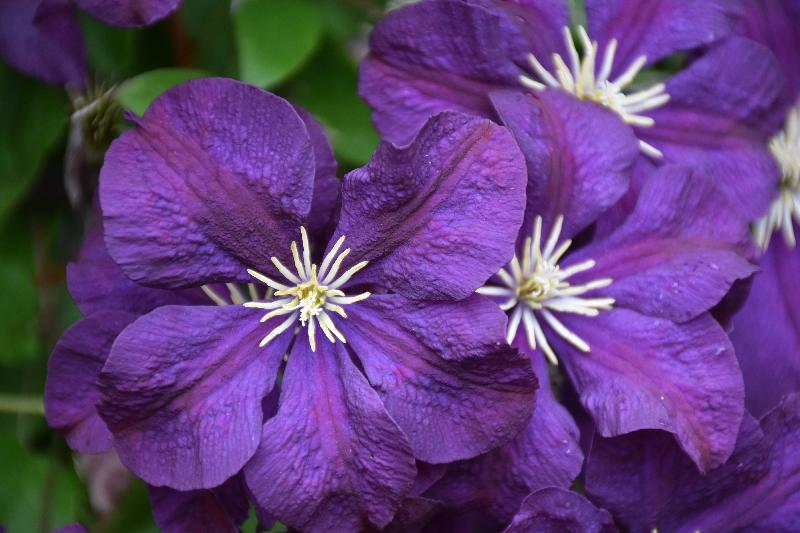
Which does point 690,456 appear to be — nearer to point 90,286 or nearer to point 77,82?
point 90,286

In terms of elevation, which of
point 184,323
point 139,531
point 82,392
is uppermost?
point 184,323

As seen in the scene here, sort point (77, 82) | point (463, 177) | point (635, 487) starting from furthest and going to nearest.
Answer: point (77, 82) → point (635, 487) → point (463, 177)

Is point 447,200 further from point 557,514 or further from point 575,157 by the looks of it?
point 557,514

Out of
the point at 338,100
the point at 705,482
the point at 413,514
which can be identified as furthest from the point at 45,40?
the point at 705,482

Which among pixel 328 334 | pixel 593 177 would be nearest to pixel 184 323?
pixel 328 334

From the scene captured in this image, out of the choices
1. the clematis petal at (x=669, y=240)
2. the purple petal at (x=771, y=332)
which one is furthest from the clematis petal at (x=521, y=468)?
the purple petal at (x=771, y=332)

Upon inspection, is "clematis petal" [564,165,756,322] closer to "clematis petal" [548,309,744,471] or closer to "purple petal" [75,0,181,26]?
"clematis petal" [548,309,744,471]
